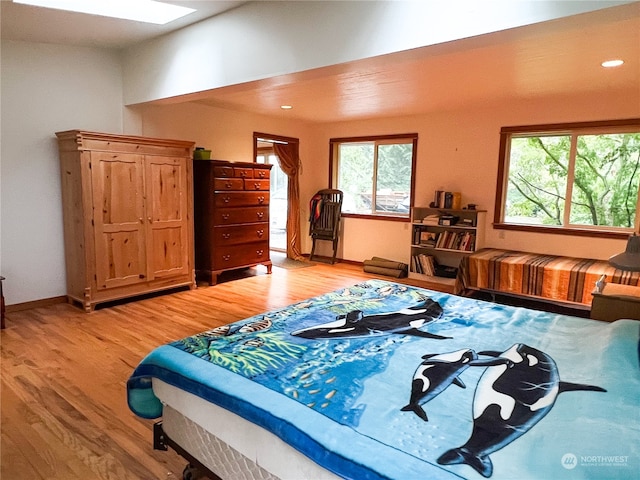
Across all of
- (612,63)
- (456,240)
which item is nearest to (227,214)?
(456,240)

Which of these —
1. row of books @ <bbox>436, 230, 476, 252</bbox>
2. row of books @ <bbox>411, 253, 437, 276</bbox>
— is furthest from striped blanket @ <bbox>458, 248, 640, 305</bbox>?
row of books @ <bbox>411, 253, 437, 276</bbox>

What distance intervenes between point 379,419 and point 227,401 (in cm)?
53

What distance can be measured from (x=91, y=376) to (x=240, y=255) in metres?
2.82

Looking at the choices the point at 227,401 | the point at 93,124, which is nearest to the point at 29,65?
the point at 93,124

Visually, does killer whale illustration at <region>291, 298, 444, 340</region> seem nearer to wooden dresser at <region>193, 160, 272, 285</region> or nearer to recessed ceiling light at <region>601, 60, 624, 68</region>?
recessed ceiling light at <region>601, 60, 624, 68</region>

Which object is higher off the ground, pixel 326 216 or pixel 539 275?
pixel 326 216

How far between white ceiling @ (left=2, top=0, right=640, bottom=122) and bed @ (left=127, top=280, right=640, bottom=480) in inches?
58.8

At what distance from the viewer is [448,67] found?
3492mm

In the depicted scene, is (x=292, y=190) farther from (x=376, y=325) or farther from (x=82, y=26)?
(x=376, y=325)

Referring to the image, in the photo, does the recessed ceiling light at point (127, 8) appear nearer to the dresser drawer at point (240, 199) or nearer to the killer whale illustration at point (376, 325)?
the dresser drawer at point (240, 199)

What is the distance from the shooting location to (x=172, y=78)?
378 cm

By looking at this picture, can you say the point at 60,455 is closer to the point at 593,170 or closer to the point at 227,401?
the point at 227,401

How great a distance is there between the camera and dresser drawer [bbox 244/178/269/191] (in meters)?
5.43

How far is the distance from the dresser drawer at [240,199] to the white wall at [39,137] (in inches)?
58.2
